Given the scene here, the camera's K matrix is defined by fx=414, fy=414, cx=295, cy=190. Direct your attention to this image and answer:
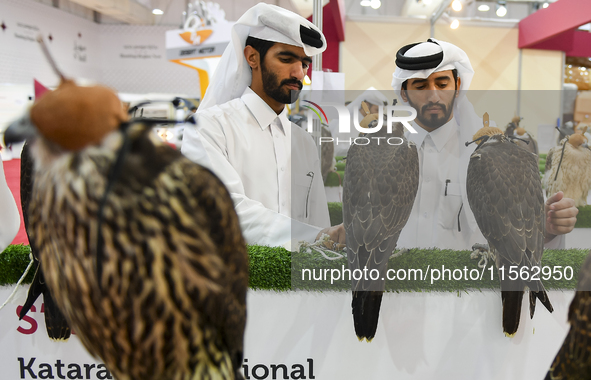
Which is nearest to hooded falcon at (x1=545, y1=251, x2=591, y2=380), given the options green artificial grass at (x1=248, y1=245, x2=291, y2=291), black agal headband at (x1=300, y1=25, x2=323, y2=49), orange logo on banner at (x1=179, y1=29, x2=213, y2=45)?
green artificial grass at (x1=248, y1=245, x2=291, y2=291)

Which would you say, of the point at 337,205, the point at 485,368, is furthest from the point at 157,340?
the point at 485,368

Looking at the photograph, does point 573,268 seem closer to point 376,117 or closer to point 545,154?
point 545,154

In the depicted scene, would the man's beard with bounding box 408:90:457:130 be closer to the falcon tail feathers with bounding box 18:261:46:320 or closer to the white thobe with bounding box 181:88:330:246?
the white thobe with bounding box 181:88:330:246

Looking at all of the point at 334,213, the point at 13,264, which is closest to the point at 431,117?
the point at 334,213

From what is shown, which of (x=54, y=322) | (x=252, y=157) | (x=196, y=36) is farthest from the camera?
(x=196, y=36)

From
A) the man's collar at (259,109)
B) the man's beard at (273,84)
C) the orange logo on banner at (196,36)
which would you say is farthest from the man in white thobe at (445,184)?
the orange logo on banner at (196,36)

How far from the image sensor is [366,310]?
0.86 meters

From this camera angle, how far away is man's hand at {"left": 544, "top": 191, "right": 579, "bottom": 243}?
783mm

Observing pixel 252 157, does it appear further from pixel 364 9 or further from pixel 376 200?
pixel 364 9

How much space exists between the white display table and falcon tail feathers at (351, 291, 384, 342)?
11 centimetres

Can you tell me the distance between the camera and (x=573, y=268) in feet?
2.61

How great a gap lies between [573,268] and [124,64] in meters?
11.8

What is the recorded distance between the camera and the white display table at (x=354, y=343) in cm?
104

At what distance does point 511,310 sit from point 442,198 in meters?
0.32
